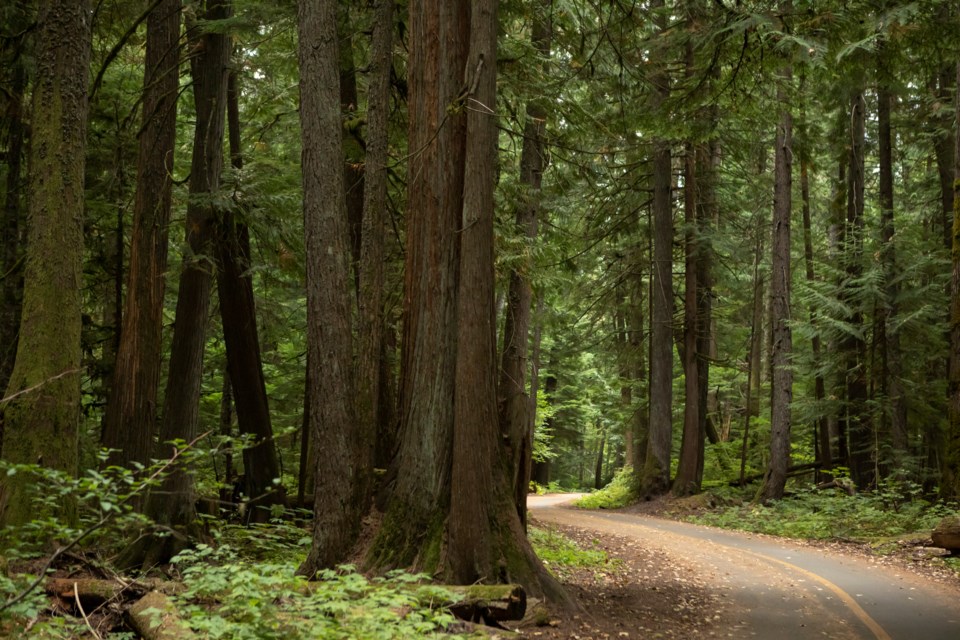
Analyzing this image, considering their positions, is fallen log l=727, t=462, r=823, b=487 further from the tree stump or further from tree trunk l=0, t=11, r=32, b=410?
tree trunk l=0, t=11, r=32, b=410

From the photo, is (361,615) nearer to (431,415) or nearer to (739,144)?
(431,415)

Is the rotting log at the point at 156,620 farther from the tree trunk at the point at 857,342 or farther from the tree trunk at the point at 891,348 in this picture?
the tree trunk at the point at 857,342

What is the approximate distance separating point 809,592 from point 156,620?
819cm

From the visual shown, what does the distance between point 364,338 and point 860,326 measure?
14.9m

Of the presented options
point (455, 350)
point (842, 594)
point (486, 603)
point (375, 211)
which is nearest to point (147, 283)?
point (375, 211)

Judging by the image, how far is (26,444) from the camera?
22.1ft

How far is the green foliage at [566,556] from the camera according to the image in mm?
11094

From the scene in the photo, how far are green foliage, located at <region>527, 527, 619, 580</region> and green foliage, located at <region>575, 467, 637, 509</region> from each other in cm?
1133

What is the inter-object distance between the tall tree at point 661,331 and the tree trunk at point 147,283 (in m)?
15.5

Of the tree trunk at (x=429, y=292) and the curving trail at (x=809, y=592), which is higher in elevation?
the tree trunk at (x=429, y=292)

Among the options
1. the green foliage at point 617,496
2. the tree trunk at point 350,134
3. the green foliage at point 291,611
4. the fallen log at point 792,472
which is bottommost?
the green foliage at point 617,496

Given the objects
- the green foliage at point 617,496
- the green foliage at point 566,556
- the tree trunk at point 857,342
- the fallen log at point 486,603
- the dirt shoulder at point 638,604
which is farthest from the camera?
the green foliage at point 617,496

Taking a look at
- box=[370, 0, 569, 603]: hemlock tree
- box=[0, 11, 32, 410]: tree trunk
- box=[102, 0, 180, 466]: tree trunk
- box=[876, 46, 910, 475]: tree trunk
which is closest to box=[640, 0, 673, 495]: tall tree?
box=[876, 46, 910, 475]: tree trunk

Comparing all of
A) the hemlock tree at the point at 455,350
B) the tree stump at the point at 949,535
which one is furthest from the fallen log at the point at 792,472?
the hemlock tree at the point at 455,350
